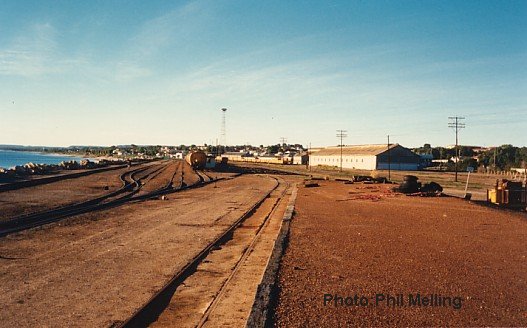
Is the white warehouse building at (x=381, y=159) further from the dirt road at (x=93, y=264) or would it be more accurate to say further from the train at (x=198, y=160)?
the dirt road at (x=93, y=264)

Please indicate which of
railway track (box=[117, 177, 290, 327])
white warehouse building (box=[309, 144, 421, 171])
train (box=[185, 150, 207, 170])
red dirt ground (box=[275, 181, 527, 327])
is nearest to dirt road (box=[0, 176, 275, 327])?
railway track (box=[117, 177, 290, 327])

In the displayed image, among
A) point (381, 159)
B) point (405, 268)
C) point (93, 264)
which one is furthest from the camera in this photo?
point (381, 159)

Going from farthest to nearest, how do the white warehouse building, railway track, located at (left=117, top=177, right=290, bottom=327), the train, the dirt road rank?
the white warehouse building < the train < the dirt road < railway track, located at (left=117, top=177, right=290, bottom=327)

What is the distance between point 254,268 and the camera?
35.4ft

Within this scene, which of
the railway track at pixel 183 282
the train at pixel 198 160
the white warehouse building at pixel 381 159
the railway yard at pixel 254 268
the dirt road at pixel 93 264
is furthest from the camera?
the white warehouse building at pixel 381 159

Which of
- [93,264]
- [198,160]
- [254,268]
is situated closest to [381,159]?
[198,160]

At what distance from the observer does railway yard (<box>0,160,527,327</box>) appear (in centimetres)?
700

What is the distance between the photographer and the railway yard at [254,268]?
700 centimetres

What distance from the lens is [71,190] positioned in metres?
33.1

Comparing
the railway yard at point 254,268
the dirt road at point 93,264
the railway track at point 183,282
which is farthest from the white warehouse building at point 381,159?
the railway track at point 183,282

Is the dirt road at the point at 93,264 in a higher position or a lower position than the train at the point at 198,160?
lower

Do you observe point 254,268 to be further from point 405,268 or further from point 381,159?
point 381,159

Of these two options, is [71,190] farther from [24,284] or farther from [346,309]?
[346,309]

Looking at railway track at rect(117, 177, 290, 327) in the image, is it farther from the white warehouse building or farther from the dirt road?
the white warehouse building
